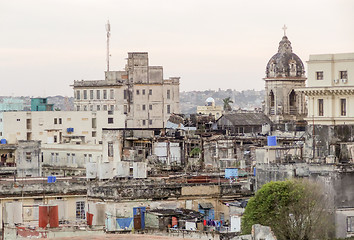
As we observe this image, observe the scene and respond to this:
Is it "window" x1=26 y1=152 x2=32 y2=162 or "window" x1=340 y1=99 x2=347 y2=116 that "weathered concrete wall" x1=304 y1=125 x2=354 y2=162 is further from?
"window" x1=26 y1=152 x2=32 y2=162

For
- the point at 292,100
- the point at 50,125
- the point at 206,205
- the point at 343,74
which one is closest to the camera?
the point at 206,205

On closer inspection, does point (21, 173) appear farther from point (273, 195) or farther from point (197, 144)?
point (273, 195)

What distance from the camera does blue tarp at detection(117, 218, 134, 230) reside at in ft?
160

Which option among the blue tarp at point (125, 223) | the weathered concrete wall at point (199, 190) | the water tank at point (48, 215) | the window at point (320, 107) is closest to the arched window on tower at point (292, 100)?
the window at point (320, 107)

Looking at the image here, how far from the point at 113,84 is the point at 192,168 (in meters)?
53.0

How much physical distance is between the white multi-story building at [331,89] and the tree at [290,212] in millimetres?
24811

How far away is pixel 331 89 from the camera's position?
72.8 meters

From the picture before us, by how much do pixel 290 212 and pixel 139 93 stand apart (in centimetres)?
7560

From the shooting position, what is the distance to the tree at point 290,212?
151 ft

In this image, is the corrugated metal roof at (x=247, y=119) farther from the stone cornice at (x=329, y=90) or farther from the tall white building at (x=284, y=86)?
the stone cornice at (x=329, y=90)

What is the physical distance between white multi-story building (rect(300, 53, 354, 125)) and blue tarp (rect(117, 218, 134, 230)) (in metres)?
25.7

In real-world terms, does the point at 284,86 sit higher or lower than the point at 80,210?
higher

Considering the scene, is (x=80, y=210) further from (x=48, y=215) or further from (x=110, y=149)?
(x=110, y=149)

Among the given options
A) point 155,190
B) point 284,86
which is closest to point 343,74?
point 155,190
